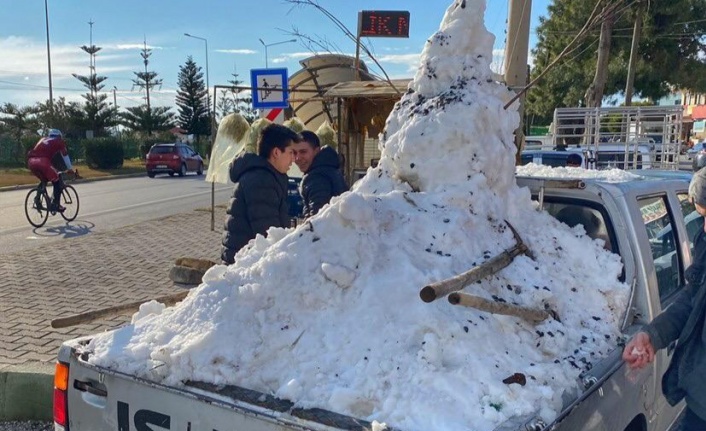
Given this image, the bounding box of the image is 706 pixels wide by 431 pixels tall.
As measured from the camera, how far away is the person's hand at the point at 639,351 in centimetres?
243

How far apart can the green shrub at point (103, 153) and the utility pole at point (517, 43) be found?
103 feet

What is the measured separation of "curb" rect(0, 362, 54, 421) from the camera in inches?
159

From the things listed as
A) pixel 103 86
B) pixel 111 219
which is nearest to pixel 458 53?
pixel 111 219

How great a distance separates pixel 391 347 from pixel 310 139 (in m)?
3.58

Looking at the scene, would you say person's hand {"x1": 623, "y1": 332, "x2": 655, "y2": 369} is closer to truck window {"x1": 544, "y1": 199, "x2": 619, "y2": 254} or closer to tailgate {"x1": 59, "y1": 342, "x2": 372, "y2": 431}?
truck window {"x1": 544, "y1": 199, "x2": 619, "y2": 254}

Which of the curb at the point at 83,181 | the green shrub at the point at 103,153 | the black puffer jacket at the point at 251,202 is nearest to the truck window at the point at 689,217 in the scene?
the black puffer jacket at the point at 251,202

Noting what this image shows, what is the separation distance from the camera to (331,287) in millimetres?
2221

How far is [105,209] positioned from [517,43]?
40.8 feet

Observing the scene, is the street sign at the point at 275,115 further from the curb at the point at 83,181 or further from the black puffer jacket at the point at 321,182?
the curb at the point at 83,181

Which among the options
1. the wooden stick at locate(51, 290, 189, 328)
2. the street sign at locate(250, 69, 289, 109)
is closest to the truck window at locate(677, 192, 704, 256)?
the wooden stick at locate(51, 290, 189, 328)

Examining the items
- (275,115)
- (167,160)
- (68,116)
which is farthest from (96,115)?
(275,115)

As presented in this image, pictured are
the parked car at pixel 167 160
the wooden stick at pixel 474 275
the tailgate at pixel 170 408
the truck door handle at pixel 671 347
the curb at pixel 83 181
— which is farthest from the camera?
the parked car at pixel 167 160

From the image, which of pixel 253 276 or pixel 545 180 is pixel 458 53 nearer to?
pixel 545 180

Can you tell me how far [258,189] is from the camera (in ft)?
12.9
